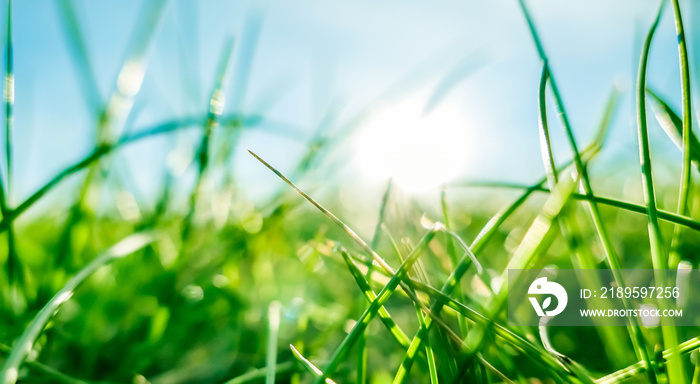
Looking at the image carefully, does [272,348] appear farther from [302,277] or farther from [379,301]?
[302,277]

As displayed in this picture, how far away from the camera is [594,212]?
0.25 m

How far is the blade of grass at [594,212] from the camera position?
0.22 m

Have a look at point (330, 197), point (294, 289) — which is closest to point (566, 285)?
point (294, 289)

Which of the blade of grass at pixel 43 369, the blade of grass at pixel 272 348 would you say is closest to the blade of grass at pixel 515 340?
the blade of grass at pixel 272 348

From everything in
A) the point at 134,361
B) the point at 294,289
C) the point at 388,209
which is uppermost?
the point at 388,209

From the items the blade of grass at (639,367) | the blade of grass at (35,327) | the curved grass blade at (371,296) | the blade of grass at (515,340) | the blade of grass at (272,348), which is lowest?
the blade of grass at (35,327)

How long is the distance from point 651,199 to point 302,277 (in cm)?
49

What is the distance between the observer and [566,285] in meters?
0.43

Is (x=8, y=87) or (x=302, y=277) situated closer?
(x=8, y=87)

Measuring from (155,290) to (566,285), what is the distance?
426 millimetres

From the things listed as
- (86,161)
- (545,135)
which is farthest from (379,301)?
(86,161)

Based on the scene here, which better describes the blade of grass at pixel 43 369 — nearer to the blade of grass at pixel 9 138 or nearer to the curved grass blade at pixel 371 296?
the blade of grass at pixel 9 138

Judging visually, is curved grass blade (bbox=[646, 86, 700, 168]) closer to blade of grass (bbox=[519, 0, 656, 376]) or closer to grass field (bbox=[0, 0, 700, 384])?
grass field (bbox=[0, 0, 700, 384])

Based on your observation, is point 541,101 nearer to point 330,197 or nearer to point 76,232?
point 76,232
